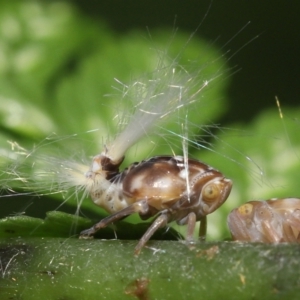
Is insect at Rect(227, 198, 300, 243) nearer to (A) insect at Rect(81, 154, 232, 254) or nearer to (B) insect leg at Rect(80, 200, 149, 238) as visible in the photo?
(A) insect at Rect(81, 154, 232, 254)

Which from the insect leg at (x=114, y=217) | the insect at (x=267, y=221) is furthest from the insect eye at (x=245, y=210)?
the insect leg at (x=114, y=217)

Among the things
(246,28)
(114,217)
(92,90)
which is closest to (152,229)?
(114,217)

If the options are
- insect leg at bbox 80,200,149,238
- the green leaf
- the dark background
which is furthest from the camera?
the dark background

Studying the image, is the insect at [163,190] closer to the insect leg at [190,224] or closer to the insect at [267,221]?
the insect leg at [190,224]

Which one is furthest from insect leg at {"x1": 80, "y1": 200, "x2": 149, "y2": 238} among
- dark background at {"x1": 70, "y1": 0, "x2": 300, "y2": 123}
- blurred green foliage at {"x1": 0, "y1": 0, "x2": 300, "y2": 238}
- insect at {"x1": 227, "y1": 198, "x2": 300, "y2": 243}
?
dark background at {"x1": 70, "y1": 0, "x2": 300, "y2": 123}

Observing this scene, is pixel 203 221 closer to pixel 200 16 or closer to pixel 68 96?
pixel 68 96
